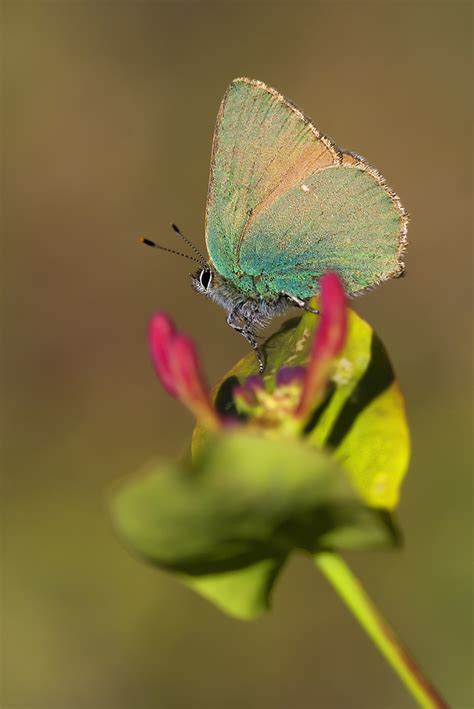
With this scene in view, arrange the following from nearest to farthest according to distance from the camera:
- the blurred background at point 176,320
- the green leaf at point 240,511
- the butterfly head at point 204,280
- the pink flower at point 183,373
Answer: the green leaf at point 240,511
the pink flower at point 183,373
the butterfly head at point 204,280
the blurred background at point 176,320

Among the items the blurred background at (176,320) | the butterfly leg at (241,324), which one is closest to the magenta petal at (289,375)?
the butterfly leg at (241,324)

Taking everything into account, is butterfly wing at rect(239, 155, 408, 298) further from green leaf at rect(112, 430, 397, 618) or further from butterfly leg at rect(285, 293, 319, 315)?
green leaf at rect(112, 430, 397, 618)

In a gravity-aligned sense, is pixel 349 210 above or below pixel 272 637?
above

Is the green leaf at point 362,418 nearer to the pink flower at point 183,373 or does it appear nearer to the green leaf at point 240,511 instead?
the green leaf at point 240,511

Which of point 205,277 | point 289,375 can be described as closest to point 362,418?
point 289,375

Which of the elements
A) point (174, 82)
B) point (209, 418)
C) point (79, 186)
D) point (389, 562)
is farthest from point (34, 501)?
point (209, 418)

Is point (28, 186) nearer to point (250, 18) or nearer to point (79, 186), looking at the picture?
point (79, 186)
